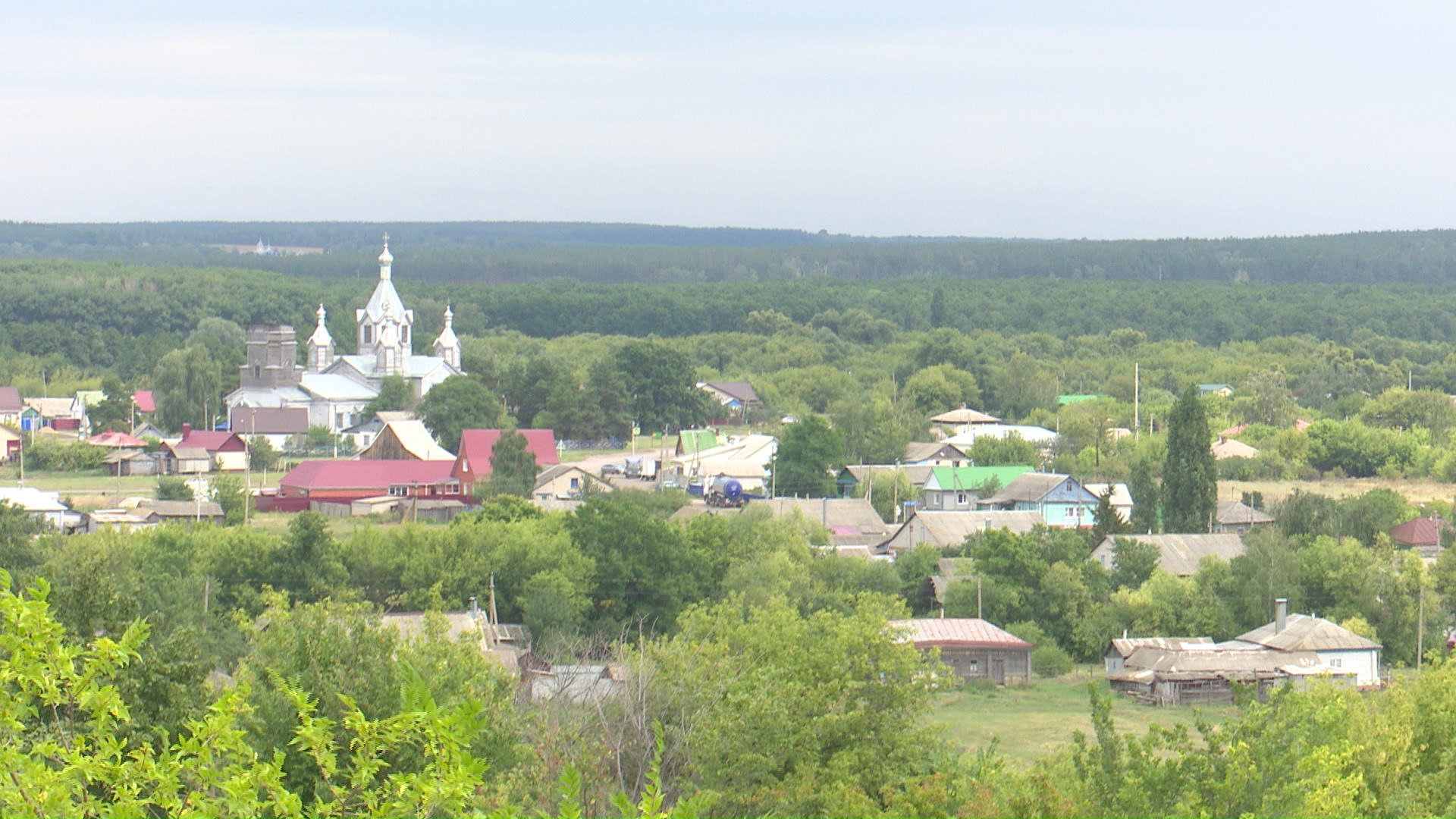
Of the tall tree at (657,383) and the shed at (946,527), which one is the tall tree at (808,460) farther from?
the tall tree at (657,383)

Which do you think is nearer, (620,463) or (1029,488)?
(1029,488)

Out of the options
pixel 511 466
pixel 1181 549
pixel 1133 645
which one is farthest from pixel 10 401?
pixel 1133 645

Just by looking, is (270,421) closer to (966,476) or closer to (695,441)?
(695,441)

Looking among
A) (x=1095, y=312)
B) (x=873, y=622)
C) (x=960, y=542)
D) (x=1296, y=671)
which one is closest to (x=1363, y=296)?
(x=1095, y=312)

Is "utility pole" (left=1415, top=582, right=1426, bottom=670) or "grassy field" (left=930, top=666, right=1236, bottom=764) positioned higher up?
"utility pole" (left=1415, top=582, right=1426, bottom=670)

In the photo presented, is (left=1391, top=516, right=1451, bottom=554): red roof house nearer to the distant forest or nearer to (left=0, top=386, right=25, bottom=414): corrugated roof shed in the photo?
(left=0, top=386, right=25, bottom=414): corrugated roof shed

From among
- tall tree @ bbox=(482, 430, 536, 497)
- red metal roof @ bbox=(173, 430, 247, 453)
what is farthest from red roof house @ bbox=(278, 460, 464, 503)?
red metal roof @ bbox=(173, 430, 247, 453)

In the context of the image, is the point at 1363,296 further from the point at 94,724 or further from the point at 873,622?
the point at 94,724
